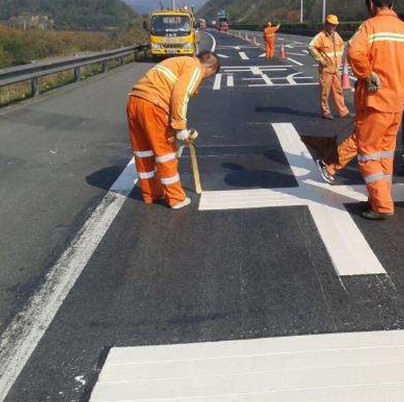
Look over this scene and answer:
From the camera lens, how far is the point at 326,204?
17.6 feet

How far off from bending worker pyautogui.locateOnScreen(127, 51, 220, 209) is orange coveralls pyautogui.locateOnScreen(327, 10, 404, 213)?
4.38 ft

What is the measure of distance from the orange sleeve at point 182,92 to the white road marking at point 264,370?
8.11 feet

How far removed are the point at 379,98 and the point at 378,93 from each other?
0.14 ft

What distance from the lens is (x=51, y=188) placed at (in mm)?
6152

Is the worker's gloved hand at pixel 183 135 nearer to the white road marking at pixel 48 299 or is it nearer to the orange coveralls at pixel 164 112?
the orange coveralls at pixel 164 112

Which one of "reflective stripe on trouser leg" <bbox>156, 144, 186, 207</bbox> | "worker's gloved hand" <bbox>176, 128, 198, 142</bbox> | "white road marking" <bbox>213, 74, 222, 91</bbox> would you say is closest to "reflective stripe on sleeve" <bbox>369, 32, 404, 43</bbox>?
"worker's gloved hand" <bbox>176, 128, 198, 142</bbox>

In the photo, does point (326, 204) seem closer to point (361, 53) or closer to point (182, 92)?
point (361, 53)

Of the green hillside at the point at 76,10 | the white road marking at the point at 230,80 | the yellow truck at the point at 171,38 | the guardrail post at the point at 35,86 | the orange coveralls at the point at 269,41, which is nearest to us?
the guardrail post at the point at 35,86

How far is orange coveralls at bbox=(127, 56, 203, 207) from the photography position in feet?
16.6

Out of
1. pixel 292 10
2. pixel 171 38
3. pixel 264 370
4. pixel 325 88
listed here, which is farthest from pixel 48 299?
pixel 292 10

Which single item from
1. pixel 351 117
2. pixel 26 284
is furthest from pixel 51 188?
pixel 351 117

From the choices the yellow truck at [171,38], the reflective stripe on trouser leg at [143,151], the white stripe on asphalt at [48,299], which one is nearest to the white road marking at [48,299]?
the white stripe on asphalt at [48,299]

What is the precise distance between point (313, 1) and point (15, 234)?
110m

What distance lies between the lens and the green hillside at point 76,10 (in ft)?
458
